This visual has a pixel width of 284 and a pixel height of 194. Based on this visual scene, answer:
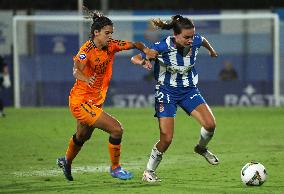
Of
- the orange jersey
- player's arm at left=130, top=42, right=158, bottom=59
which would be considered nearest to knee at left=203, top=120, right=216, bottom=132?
player's arm at left=130, top=42, right=158, bottom=59

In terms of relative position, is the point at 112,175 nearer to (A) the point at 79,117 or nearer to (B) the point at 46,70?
(A) the point at 79,117

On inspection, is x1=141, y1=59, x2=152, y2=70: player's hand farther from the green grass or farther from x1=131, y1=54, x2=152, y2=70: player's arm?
the green grass

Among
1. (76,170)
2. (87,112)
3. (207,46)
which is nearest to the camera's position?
(87,112)

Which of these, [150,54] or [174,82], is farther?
[174,82]

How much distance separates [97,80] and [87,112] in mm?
434

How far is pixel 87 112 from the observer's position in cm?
1080

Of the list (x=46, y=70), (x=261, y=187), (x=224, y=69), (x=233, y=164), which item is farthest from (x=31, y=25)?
(x=261, y=187)

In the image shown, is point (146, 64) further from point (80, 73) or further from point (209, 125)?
point (209, 125)

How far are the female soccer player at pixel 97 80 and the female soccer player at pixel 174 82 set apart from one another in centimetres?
29

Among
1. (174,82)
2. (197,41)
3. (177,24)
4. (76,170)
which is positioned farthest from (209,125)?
(76,170)

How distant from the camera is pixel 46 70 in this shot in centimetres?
2753

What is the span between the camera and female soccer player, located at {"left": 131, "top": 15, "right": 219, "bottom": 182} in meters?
10.9

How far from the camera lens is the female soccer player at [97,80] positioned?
Answer: 10789 millimetres

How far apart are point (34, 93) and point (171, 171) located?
619 inches
